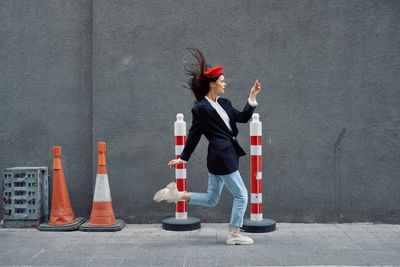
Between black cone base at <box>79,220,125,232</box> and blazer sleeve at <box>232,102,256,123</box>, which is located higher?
blazer sleeve at <box>232,102,256,123</box>

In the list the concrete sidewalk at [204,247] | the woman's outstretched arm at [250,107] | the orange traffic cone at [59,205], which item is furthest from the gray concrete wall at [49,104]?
the woman's outstretched arm at [250,107]

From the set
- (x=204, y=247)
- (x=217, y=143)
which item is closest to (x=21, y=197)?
(x=204, y=247)

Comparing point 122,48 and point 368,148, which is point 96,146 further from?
point 368,148

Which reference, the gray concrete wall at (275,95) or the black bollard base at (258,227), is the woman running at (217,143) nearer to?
the black bollard base at (258,227)

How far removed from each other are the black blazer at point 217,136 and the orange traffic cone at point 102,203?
1401 millimetres

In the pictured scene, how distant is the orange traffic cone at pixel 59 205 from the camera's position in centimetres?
604

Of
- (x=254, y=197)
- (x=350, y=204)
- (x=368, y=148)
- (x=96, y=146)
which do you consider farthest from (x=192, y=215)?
(x=368, y=148)

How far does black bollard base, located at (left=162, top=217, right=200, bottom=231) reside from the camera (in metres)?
5.93

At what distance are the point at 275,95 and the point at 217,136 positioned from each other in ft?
5.35

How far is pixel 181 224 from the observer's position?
593 centimetres

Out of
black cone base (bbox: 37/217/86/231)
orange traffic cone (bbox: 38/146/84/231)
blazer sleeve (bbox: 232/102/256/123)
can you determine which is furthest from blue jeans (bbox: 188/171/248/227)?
orange traffic cone (bbox: 38/146/84/231)

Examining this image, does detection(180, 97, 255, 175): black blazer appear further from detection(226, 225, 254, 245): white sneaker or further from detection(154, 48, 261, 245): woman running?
detection(226, 225, 254, 245): white sneaker

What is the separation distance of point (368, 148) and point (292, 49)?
1.71 m

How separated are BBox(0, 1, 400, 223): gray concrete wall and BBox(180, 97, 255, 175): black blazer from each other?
129 centimetres
